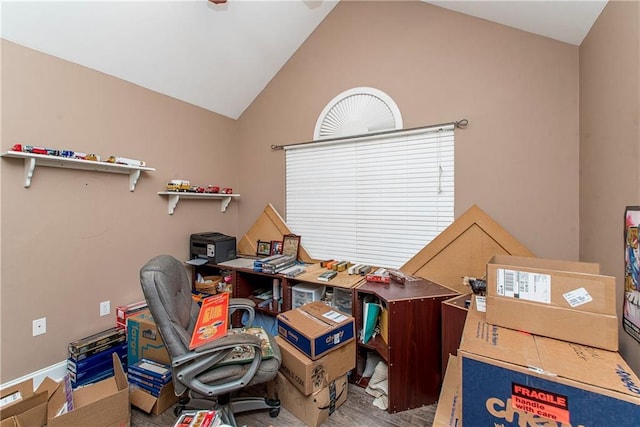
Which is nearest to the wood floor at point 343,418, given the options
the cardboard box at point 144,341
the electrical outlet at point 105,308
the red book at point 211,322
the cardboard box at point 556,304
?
the cardboard box at point 144,341

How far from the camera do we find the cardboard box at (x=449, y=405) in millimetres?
1163

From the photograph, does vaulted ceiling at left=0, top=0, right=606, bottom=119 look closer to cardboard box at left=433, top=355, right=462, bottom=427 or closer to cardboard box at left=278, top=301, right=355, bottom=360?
cardboard box at left=433, top=355, right=462, bottom=427

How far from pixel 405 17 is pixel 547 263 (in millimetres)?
2299

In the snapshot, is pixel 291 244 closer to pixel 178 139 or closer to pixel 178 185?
pixel 178 185

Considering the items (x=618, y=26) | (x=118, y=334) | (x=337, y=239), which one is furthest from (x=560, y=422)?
(x=118, y=334)

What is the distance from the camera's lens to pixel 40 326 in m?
1.98

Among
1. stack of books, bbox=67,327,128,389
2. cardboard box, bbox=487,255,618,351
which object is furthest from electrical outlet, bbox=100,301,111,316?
cardboard box, bbox=487,255,618,351

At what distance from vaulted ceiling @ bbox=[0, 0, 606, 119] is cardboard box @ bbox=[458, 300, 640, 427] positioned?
1.81 m

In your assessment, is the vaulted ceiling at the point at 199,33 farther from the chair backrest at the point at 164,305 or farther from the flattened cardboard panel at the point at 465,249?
the chair backrest at the point at 164,305

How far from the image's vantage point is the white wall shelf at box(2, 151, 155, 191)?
1.83 m

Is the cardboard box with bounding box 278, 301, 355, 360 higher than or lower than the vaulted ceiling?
lower

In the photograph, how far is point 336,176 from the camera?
2.81 meters

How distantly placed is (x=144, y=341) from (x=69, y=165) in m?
1.48

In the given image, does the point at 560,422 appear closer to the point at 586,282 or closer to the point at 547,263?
the point at 586,282
